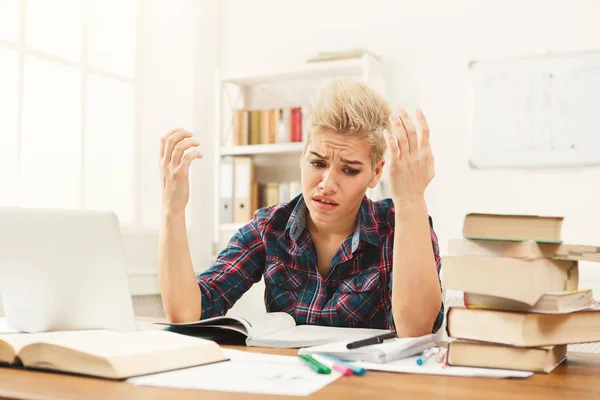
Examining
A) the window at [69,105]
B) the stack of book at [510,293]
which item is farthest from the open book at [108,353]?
the window at [69,105]

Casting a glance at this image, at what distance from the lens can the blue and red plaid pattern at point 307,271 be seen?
4.95ft

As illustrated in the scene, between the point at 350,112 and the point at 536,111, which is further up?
the point at 536,111

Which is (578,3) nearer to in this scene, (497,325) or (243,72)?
(243,72)

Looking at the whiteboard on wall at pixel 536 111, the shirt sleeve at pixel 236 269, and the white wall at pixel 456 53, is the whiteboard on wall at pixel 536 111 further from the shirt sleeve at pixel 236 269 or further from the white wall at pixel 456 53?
the shirt sleeve at pixel 236 269

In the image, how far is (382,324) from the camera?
154 cm

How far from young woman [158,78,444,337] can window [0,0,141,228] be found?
4.34ft

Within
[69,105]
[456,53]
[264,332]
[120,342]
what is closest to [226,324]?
[264,332]

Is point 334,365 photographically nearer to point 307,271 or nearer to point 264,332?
point 264,332

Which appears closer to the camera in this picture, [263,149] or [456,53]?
[456,53]

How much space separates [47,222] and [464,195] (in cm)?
228

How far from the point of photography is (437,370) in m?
0.87

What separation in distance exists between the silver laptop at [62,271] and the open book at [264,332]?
0.14 metres

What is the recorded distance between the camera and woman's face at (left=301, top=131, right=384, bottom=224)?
59.4 inches

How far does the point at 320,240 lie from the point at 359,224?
4.6 inches
